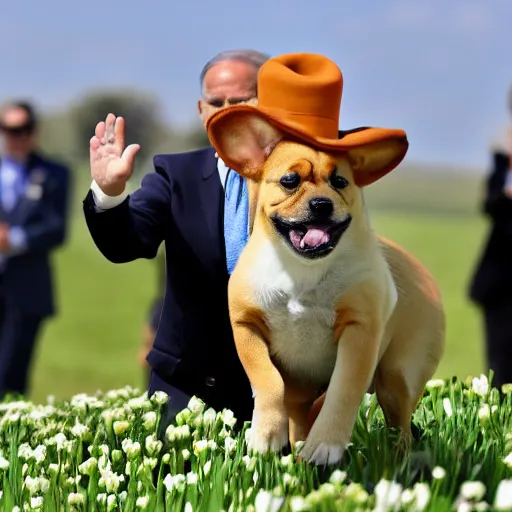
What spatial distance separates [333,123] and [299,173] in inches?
8.2

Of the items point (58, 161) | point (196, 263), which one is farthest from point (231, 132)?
point (58, 161)

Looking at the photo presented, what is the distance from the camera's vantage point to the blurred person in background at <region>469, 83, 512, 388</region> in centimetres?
609

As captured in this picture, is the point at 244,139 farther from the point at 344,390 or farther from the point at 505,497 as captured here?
the point at 505,497

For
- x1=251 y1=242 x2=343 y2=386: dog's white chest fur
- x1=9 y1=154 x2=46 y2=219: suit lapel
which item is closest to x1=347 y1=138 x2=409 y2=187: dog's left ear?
x1=251 y1=242 x2=343 y2=386: dog's white chest fur

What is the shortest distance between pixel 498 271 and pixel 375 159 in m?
3.77

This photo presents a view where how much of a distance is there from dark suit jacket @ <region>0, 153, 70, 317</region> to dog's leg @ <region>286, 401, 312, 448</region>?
435 cm

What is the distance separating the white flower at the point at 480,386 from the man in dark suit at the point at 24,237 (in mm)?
3813

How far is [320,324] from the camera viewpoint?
8.43ft

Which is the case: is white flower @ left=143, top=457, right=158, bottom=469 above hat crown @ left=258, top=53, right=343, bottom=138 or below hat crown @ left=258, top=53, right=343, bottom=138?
below

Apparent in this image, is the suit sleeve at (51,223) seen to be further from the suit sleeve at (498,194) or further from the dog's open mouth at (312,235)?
the dog's open mouth at (312,235)

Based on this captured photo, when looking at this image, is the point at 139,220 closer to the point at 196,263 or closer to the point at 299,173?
the point at 196,263

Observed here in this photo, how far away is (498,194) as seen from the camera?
6.09m

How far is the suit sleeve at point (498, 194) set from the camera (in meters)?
6.06

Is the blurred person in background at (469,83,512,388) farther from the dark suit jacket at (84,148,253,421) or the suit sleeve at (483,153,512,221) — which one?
the dark suit jacket at (84,148,253,421)
